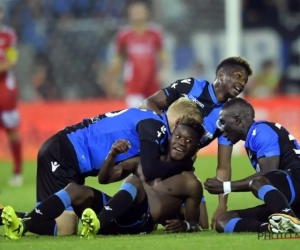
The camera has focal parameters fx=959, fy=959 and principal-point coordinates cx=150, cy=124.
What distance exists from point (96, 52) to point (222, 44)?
2.76 meters

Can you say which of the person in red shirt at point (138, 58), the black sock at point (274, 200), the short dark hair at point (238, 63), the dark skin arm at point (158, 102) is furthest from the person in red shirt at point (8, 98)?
the black sock at point (274, 200)

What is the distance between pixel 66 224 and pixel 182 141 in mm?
1262

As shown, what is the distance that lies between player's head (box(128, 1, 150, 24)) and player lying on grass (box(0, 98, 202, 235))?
12028mm

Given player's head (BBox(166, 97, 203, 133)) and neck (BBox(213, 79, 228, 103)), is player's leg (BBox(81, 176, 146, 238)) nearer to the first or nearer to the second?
player's head (BBox(166, 97, 203, 133))

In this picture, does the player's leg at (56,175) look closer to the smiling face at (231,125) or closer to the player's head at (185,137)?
the player's head at (185,137)

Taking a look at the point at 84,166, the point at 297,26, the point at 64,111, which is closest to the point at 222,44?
the point at 297,26

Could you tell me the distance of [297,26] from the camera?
67.4ft

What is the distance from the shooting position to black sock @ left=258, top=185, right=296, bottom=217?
7.39 meters

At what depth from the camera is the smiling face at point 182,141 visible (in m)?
7.91

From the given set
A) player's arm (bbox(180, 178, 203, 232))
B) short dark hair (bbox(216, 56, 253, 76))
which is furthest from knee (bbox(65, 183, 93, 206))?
short dark hair (bbox(216, 56, 253, 76))

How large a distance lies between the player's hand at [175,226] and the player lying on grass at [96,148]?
1.31ft

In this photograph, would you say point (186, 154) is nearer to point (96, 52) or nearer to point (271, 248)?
point (271, 248)

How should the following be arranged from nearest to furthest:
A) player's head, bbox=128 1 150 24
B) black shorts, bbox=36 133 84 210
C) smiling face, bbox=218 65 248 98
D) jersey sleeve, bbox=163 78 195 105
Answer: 1. black shorts, bbox=36 133 84 210
2. smiling face, bbox=218 65 248 98
3. jersey sleeve, bbox=163 78 195 105
4. player's head, bbox=128 1 150 24

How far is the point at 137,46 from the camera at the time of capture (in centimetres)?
2019
